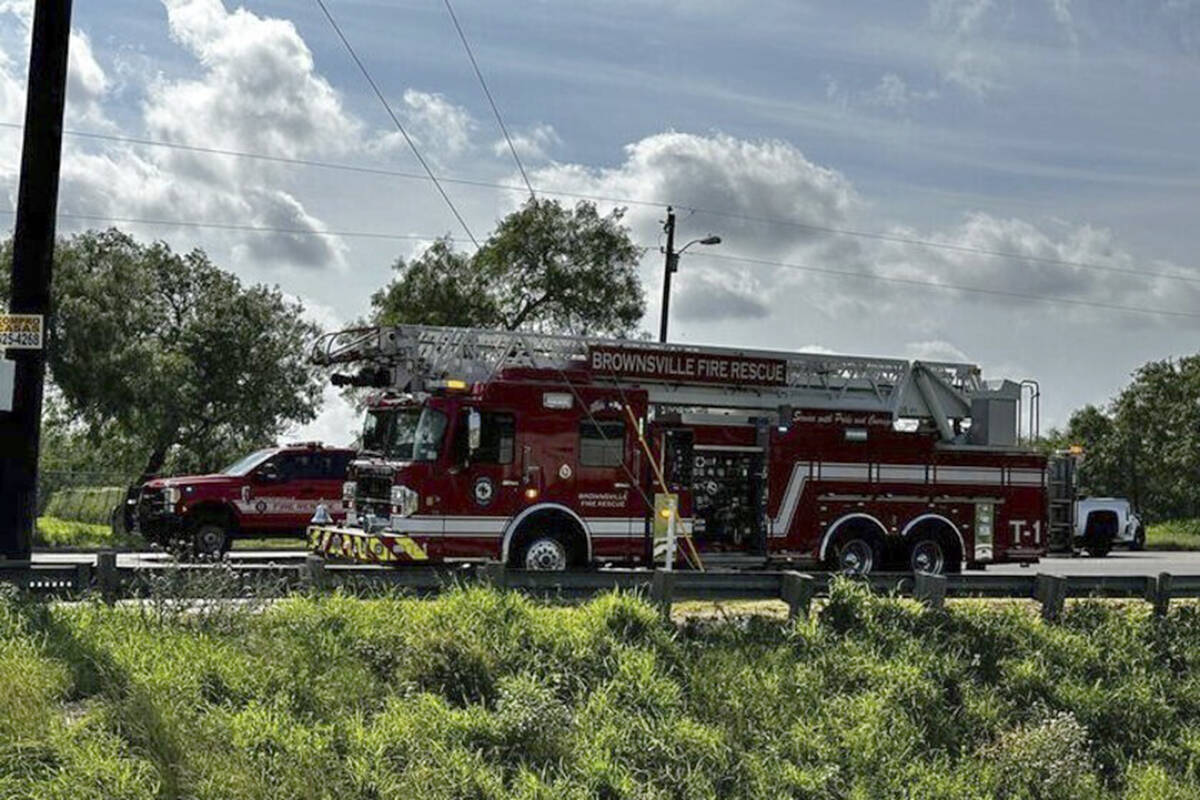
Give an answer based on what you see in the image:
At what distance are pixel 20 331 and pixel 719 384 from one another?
31.1 feet

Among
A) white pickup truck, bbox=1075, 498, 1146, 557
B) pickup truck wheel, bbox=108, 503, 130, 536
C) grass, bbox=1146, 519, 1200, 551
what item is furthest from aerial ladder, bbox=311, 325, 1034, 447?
grass, bbox=1146, 519, 1200, 551

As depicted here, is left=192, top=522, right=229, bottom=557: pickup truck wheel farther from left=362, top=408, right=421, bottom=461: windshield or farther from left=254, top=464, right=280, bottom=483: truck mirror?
left=362, top=408, right=421, bottom=461: windshield

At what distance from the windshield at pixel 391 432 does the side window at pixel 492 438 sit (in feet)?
2.07

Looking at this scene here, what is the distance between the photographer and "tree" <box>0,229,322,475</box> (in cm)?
3012

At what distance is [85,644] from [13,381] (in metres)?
3.43

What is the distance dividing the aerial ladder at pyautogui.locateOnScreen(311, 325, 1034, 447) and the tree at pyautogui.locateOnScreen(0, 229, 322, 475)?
14.5 m

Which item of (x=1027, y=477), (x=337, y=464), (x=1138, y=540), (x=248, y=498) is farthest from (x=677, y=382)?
(x=1138, y=540)

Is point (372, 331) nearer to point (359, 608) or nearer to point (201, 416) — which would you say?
point (359, 608)

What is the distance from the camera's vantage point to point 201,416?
128 feet

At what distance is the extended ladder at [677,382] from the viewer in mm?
16672

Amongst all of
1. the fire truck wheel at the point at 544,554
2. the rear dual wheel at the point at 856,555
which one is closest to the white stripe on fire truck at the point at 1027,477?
the rear dual wheel at the point at 856,555

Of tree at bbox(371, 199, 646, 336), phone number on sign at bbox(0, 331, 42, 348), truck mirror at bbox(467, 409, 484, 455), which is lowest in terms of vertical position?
truck mirror at bbox(467, 409, 484, 455)

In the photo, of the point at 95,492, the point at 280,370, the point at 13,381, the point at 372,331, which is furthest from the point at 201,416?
the point at 13,381

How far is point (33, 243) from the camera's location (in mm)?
11352
